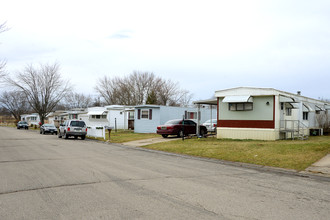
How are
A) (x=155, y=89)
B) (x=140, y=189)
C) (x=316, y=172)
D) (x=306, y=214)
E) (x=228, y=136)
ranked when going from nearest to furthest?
(x=306, y=214) < (x=140, y=189) < (x=316, y=172) < (x=228, y=136) < (x=155, y=89)


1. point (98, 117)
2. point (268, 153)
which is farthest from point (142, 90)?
point (268, 153)

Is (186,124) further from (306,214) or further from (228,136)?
(306,214)

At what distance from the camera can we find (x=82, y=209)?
543 centimetres

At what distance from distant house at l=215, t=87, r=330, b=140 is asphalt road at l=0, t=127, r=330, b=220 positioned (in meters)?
9.63

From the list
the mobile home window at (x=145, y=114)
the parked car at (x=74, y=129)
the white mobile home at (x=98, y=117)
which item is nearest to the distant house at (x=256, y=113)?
the mobile home window at (x=145, y=114)

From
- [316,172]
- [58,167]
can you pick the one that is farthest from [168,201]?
[316,172]

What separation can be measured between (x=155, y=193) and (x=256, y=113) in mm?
14519

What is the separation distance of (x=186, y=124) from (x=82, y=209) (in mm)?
19067

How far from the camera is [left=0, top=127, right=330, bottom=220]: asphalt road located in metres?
5.31

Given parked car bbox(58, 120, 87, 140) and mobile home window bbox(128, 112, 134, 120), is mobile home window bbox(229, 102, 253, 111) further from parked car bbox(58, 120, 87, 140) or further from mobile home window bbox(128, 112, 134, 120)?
mobile home window bbox(128, 112, 134, 120)

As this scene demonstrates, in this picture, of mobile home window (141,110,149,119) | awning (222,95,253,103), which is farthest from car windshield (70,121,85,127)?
awning (222,95,253,103)

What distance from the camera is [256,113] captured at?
19750 millimetres

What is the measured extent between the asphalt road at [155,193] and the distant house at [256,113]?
31.6 feet

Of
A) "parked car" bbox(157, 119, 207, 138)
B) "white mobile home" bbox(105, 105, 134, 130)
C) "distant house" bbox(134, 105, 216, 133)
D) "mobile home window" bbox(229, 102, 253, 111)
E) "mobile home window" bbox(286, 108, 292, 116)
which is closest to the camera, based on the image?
"mobile home window" bbox(229, 102, 253, 111)
